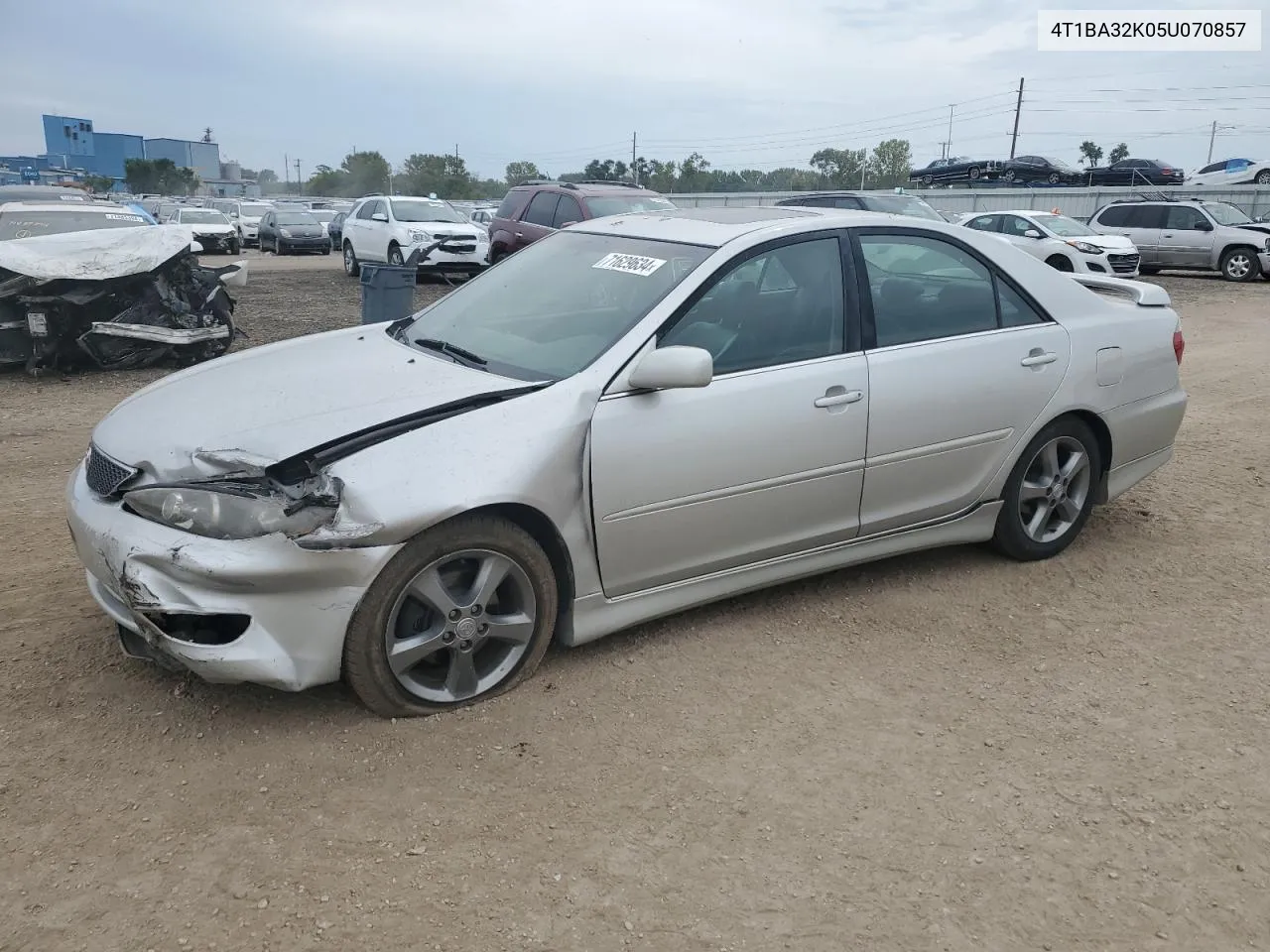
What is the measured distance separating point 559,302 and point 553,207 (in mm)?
11603

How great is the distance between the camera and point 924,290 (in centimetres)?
426

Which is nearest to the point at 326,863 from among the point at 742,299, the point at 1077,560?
the point at 742,299

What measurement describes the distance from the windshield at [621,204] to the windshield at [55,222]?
5864 mm

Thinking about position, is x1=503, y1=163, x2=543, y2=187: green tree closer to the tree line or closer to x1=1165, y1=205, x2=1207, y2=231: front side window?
the tree line

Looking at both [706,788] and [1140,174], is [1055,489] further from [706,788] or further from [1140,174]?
[1140,174]

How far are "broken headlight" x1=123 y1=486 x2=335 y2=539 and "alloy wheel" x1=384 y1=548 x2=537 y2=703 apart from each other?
0.37 metres

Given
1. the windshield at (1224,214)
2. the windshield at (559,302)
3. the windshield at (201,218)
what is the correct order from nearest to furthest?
the windshield at (559,302) → the windshield at (1224,214) → the windshield at (201,218)

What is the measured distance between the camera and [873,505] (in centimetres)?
410

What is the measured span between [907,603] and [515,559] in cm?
184

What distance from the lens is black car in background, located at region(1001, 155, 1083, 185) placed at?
121 ft

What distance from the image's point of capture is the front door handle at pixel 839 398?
383cm

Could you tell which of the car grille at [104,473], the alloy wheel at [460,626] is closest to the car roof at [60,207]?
the car grille at [104,473]

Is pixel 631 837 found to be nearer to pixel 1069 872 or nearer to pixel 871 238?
pixel 1069 872

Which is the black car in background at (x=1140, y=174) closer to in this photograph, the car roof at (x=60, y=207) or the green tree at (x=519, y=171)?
the car roof at (x=60, y=207)
